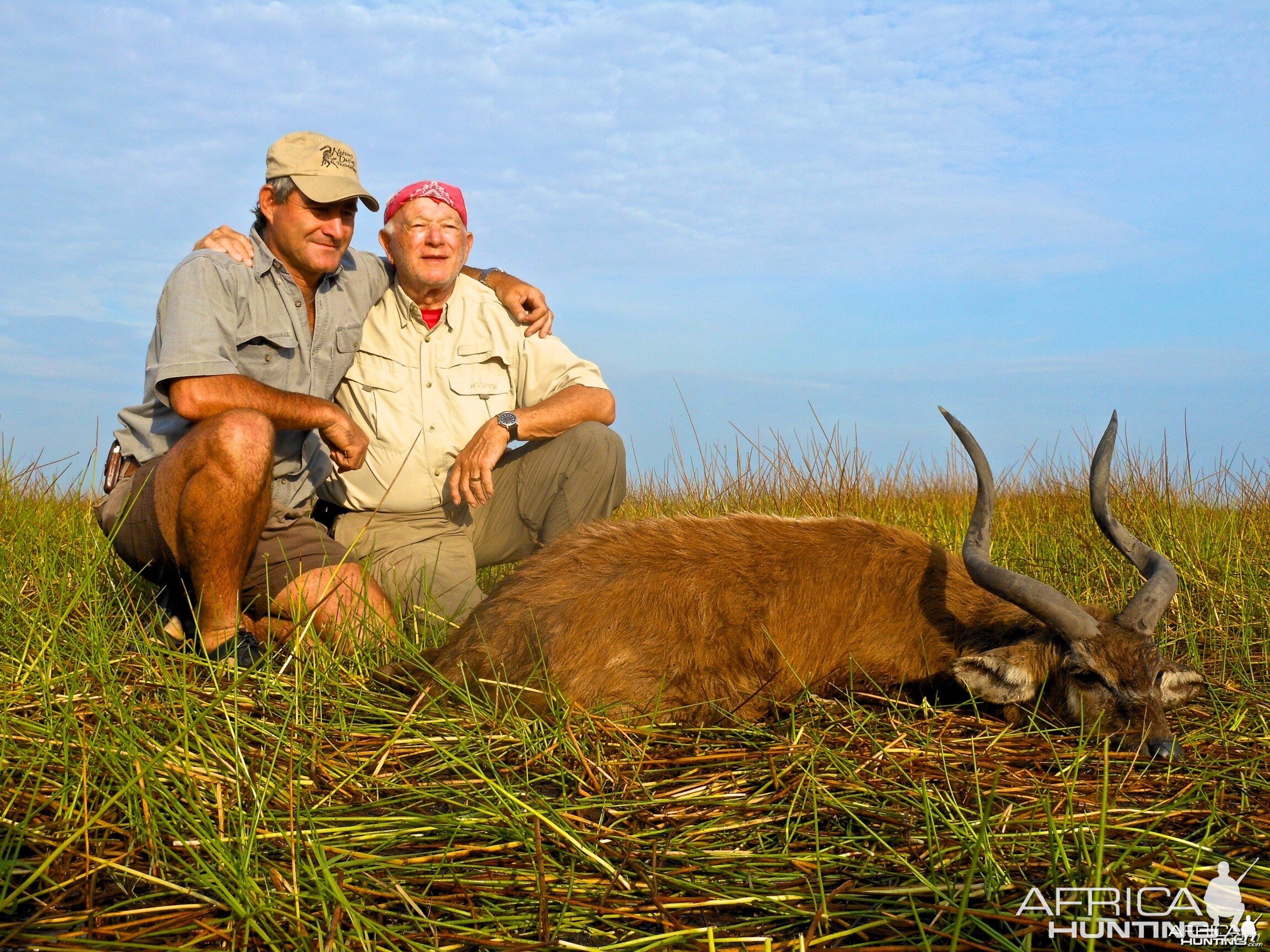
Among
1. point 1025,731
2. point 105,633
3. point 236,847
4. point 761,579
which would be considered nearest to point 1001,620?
point 1025,731

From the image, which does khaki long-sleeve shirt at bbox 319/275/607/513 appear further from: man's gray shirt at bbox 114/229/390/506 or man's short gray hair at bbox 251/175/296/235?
man's short gray hair at bbox 251/175/296/235

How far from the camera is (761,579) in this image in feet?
12.2

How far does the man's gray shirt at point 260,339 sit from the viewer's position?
15.2 ft

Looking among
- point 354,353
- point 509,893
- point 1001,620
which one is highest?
point 354,353

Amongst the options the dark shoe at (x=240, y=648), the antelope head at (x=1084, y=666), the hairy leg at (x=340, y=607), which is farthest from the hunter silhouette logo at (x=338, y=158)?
the antelope head at (x=1084, y=666)

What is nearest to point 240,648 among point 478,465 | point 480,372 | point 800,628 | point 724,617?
point 478,465

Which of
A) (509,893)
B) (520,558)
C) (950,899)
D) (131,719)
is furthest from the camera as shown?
(520,558)

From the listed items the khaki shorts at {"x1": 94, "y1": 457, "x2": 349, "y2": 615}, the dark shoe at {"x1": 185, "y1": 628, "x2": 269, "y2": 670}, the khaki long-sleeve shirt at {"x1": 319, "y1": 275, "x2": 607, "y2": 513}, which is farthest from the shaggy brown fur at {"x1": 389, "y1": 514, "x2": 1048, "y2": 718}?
the khaki long-sleeve shirt at {"x1": 319, "y1": 275, "x2": 607, "y2": 513}

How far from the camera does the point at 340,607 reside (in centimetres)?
388

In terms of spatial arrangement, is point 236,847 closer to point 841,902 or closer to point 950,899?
point 841,902

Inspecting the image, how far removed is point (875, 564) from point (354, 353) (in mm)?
3327

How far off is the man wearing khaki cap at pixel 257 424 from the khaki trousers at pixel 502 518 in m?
0.41

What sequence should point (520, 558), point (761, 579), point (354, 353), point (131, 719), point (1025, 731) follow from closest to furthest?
1. point (131, 719)
2. point (1025, 731)
3. point (761, 579)
4. point (354, 353)
5. point (520, 558)

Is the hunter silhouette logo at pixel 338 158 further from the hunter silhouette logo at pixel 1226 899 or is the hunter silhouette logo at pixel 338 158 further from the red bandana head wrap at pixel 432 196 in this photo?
the hunter silhouette logo at pixel 1226 899
